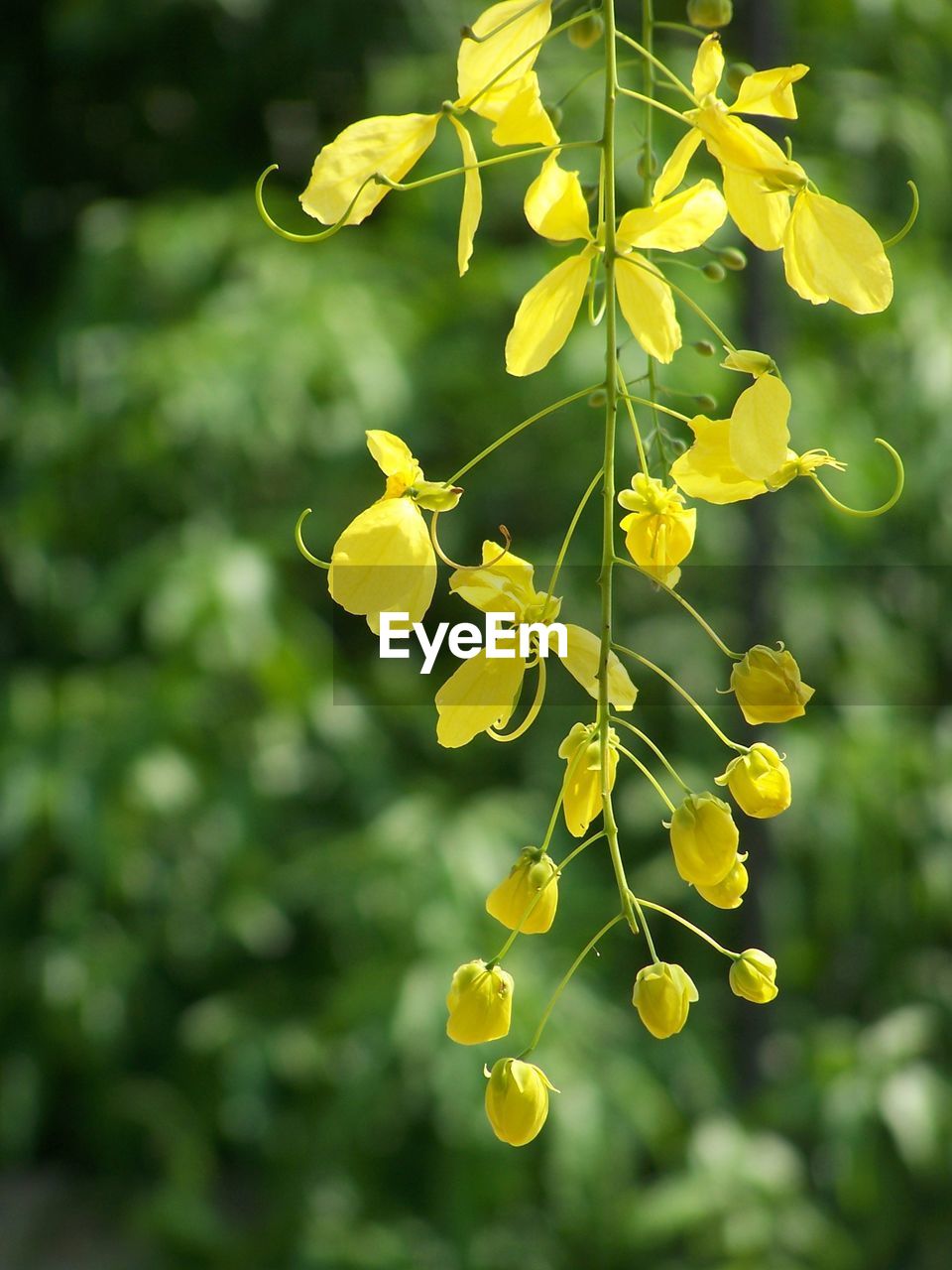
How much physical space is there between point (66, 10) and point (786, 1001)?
1171mm

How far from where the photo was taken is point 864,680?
1460 millimetres

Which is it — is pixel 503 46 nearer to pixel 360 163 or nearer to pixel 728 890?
pixel 360 163

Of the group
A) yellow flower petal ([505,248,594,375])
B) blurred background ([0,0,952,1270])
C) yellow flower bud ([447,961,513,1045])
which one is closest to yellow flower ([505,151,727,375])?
yellow flower petal ([505,248,594,375])

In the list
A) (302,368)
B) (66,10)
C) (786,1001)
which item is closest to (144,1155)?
(786,1001)

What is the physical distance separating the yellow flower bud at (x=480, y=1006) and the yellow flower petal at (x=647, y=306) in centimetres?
12

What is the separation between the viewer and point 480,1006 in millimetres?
295

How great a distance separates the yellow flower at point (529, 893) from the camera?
305 millimetres

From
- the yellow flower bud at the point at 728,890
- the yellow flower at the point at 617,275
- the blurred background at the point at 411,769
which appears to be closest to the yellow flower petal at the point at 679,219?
the yellow flower at the point at 617,275

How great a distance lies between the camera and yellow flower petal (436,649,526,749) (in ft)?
0.95

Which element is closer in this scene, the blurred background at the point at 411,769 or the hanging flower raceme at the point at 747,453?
the hanging flower raceme at the point at 747,453

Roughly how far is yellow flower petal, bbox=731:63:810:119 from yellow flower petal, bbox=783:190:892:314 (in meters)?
0.02

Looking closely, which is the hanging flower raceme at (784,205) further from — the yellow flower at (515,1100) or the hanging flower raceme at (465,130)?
the yellow flower at (515,1100)

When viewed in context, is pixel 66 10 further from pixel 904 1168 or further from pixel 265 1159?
pixel 904 1168

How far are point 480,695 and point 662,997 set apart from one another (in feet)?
0.22
